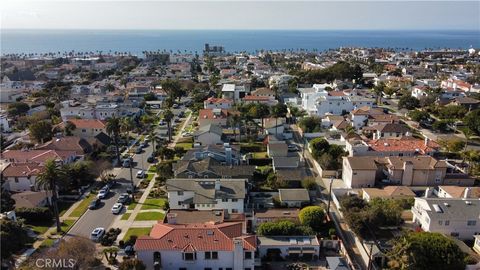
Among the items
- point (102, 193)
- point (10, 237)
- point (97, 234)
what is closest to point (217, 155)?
point (102, 193)

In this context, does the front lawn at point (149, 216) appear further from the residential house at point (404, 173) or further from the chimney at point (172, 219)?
the residential house at point (404, 173)

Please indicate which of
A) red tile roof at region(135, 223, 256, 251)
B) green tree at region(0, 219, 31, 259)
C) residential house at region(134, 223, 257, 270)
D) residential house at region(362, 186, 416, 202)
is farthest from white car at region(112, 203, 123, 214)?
A: residential house at region(362, 186, 416, 202)

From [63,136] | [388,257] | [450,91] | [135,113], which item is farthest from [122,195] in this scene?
[450,91]

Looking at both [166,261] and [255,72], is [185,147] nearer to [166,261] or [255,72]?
[166,261]

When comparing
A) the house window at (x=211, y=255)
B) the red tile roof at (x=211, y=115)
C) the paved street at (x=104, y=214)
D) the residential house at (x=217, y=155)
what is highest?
the red tile roof at (x=211, y=115)

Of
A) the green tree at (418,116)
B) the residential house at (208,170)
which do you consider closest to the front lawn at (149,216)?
the residential house at (208,170)

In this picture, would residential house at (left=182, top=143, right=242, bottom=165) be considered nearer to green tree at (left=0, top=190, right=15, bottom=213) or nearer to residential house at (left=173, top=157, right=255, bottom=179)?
residential house at (left=173, top=157, right=255, bottom=179)
